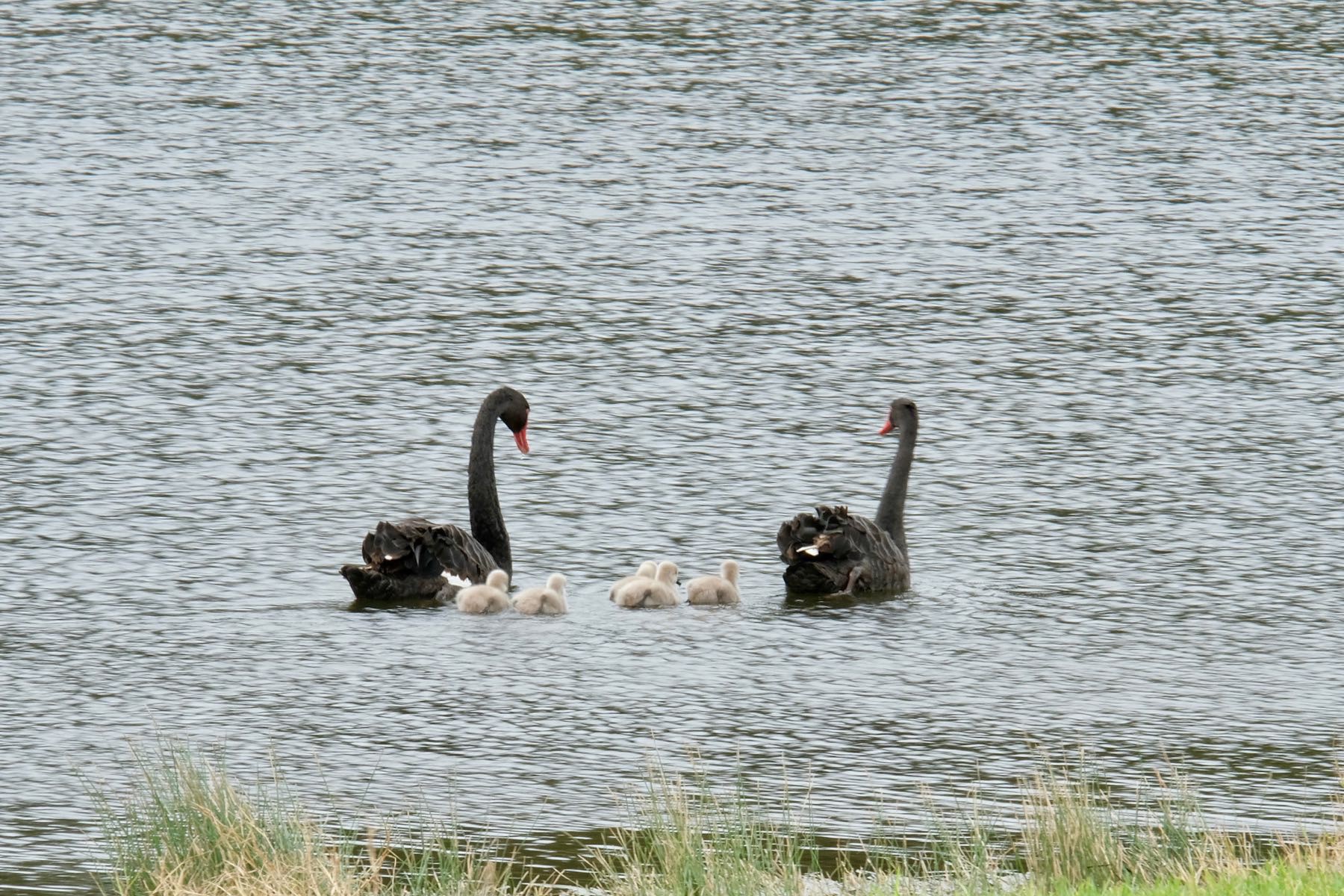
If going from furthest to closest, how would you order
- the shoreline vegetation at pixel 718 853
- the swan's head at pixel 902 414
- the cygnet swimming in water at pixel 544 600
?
the swan's head at pixel 902 414 < the cygnet swimming in water at pixel 544 600 < the shoreline vegetation at pixel 718 853

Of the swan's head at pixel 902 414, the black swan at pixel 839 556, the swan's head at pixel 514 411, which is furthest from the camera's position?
the swan's head at pixel 514 411

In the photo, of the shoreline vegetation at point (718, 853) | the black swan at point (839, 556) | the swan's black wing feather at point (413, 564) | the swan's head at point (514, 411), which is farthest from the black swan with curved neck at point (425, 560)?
the shoreline vegetation at point (718, 853)

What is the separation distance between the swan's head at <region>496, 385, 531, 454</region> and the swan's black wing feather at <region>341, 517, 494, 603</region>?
199 cm

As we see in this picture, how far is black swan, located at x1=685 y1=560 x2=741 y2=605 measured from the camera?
624 inches

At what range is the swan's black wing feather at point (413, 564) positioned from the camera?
16.1m

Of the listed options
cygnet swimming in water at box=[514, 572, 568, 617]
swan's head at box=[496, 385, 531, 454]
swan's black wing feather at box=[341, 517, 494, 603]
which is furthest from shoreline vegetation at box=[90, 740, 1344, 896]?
swan's head at box=[496, 385, 531, 454]

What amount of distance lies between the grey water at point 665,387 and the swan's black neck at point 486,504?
0.28 metres

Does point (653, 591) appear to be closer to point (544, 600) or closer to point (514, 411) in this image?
point (544, 600)

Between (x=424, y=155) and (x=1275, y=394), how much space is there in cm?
1729

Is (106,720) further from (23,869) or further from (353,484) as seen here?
(353,484)

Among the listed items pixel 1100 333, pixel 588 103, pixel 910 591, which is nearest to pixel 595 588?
pixel 910 591

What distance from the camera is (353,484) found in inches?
771

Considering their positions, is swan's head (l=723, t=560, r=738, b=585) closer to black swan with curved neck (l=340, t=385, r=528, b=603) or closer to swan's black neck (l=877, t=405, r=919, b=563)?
swan's black neck (l=877, t=405, r=919, b=563)

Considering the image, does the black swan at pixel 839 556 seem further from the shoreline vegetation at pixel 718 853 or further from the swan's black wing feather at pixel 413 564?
the shoreline vegetation at pixel 718 853
